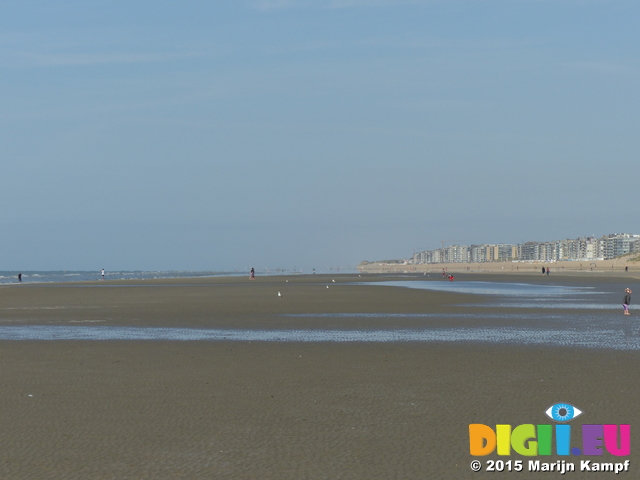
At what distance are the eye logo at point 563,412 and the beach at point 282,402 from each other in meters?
0.15

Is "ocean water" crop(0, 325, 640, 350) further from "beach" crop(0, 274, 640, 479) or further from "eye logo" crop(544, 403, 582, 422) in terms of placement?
"eye logo" crop(544, 403, 582, 422)

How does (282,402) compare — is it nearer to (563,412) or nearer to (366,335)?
(563,412)

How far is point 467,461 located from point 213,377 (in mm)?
6279

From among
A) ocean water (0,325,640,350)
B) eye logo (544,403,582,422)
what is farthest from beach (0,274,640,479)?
ocean water (0,325,640,350)

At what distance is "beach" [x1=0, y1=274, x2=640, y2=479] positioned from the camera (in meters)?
7.21

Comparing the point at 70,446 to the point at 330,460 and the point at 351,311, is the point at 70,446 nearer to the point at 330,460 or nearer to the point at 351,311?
the point at 330,460

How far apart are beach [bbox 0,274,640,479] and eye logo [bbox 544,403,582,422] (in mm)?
155

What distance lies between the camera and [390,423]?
28.8ft

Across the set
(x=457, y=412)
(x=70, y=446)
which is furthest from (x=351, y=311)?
(x=70, y=446)

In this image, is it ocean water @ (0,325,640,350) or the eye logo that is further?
ocean water @ (0,325,640,350)

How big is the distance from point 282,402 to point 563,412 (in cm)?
403

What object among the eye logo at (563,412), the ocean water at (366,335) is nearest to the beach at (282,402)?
the eye logo at (563,412)

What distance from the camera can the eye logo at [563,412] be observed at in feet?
29.0

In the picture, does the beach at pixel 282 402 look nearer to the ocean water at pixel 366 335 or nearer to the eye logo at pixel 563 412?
the eye logo at pixel 563 412
